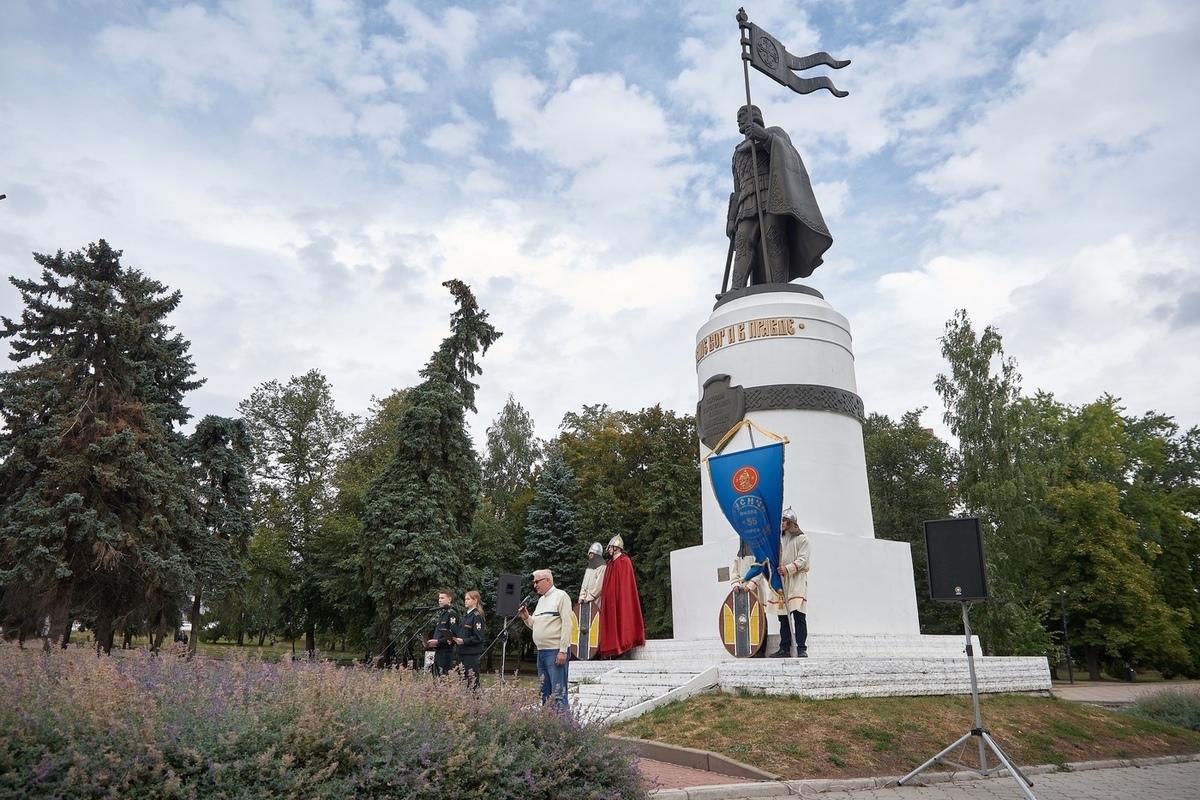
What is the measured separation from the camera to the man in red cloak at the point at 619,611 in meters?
12.5

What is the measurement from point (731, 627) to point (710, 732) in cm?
317

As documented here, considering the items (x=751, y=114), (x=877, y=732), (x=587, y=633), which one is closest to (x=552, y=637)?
(x=877, y=732)

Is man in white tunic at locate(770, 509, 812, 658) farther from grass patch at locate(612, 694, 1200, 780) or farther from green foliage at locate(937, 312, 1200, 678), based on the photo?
green foliage at locate(937, 312, 1200, 678)

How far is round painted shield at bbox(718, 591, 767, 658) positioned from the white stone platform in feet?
1.16

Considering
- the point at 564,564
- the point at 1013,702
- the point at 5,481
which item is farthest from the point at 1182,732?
the point at 5,481

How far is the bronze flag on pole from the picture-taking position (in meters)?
15.7

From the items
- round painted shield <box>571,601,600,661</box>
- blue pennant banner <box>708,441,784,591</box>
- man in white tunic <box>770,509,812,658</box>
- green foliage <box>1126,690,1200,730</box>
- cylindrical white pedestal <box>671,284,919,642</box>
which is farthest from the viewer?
round painted shield <box>571,601,600,661</box>

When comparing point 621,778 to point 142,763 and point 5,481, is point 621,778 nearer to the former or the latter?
point 142,763

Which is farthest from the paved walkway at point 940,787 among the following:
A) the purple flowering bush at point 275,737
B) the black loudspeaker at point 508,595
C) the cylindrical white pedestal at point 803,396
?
the cylindrical white pedestal at point 803,396

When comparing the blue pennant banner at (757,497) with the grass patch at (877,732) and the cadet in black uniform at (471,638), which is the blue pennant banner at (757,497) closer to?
the grass patch at (877,732)

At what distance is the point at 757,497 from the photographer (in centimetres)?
1097

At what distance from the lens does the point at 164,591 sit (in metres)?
20.2

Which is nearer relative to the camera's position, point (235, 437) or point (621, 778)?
point (621, 778)

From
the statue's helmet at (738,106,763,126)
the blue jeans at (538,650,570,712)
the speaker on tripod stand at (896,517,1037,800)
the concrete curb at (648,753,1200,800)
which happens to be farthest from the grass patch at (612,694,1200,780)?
the statue's helmet at (738,106,763,126)
